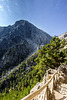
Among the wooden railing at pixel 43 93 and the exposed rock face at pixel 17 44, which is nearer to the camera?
the wooden railing at pixel 43 93

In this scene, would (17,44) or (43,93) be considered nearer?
(43,93)

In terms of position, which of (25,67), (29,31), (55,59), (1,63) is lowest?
(25,67)

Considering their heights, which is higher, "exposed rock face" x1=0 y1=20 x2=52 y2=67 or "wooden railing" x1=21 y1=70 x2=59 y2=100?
"exposed rock face" x1=0 y1=20 x2=52 y2=67

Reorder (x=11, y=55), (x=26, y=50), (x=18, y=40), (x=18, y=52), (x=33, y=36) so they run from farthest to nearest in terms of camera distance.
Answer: (x=33, y=36) → (x=18, y=40) → (x=26, y=50) → (x=18, y=52) → (x=11, y=55)

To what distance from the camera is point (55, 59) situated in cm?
1046

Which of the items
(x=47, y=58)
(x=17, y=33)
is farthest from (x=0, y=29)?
(x=47, y=58)

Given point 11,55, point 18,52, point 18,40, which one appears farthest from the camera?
point 18,40

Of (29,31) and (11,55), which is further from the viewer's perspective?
(29,31)

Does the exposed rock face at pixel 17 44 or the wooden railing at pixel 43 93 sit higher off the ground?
the exposed rock face at pixel 17 44

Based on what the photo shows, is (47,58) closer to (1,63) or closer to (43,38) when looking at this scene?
(1,63)

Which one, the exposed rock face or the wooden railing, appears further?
the exposed rock face

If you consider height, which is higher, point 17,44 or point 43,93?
point 17,44

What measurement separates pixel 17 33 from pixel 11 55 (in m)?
60.4

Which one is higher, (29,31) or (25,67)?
(29,31)
